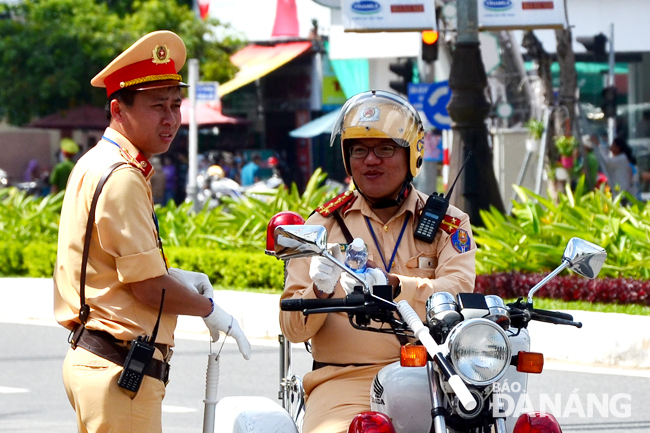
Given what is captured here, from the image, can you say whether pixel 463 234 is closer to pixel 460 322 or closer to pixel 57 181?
pixel 460 322

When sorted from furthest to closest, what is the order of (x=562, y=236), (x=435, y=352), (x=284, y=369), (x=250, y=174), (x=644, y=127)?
(x=250, y=174) → (x=644, y=127) → (x=562, y=236) → (x=284, y=369) → (x=435, y=352)

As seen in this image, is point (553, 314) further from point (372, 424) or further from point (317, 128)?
point (317, 128)

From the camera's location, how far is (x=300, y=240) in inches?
110

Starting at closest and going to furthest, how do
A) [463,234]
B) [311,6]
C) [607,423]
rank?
[463,234] → [607,423] → [311,6]

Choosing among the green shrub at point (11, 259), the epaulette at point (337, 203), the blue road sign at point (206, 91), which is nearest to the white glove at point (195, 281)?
the epaulette at point (337, 203)

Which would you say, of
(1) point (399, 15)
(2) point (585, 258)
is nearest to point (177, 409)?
(2) point (585, 258)

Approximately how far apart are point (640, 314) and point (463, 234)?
18.7ft

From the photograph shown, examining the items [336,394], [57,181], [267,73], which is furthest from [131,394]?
[267,73]

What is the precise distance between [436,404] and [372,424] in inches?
8.6

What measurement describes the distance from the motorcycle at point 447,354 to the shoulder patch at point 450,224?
0.58 m

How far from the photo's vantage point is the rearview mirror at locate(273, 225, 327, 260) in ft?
9.16

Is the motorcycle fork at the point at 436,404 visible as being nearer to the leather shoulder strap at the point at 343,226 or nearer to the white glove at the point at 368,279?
the white glove at the point at 368,279

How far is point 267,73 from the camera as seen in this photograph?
103 ft

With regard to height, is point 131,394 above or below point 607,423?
above
